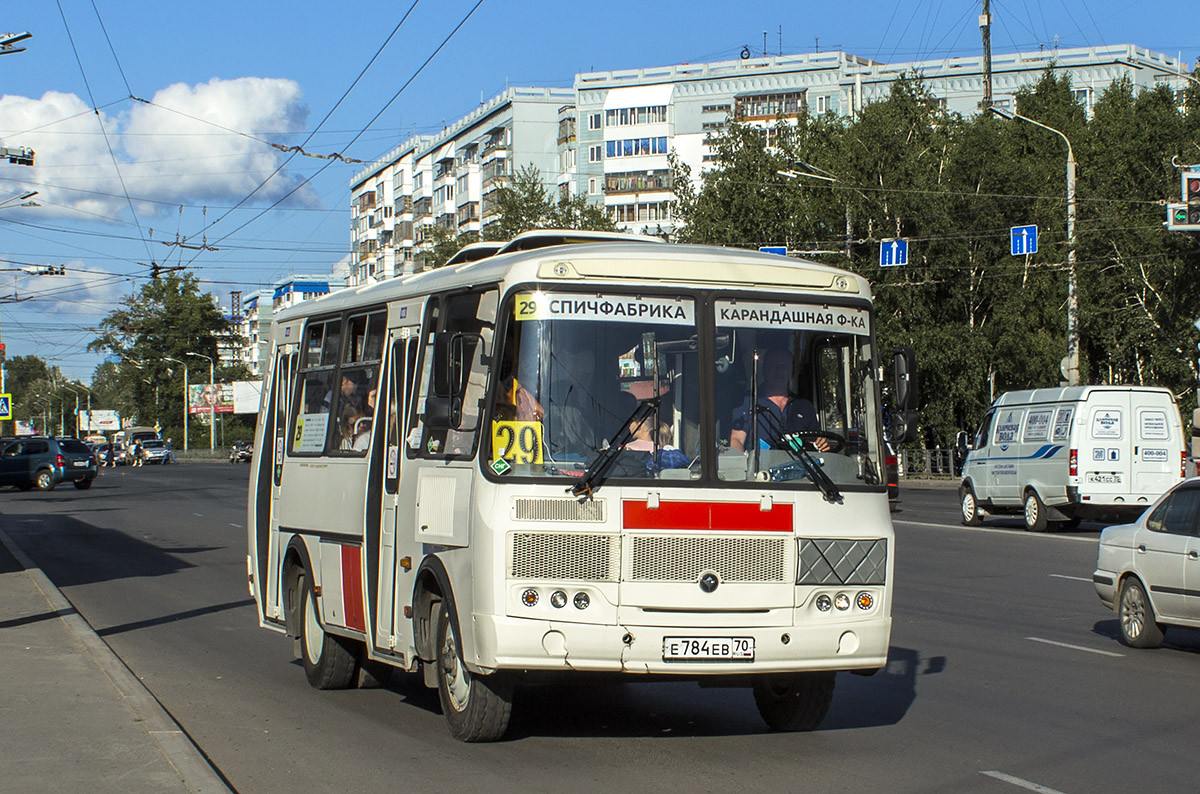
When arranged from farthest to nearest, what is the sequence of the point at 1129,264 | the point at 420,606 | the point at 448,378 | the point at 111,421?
the point at 111,421, the point at 1129,264, the point at 420,606, the point at 448,378

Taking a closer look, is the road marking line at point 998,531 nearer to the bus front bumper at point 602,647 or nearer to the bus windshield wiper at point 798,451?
the bus windshield wiper at point 798,451

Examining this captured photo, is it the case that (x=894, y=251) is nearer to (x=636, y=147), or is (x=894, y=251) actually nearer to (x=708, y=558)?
(x=708, y=558)

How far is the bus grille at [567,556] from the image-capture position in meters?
7.46

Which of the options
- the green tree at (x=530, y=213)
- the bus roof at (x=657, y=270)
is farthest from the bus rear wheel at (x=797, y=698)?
the green tree at (x=530, y=213)

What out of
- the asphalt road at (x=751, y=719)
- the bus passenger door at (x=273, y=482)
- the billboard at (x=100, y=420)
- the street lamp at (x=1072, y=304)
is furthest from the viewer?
the billboard at (x=100, y=420)

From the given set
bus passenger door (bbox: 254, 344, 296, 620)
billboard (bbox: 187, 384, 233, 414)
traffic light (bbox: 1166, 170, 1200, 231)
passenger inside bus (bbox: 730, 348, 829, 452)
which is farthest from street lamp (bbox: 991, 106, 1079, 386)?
billboard (bbox: 187, 384, 233, 414)

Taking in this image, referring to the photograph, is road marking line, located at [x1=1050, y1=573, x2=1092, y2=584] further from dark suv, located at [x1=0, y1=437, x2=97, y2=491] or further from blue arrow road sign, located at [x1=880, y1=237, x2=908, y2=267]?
dark suv, located at [x1=0, y1=437, x2=97, y2=491]

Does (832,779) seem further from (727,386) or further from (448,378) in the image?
(448,378)

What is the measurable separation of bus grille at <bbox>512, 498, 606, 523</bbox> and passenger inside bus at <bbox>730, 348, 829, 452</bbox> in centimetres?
84

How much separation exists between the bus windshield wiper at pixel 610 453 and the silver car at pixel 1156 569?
6.15 m

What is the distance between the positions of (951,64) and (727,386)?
9585 centimetres

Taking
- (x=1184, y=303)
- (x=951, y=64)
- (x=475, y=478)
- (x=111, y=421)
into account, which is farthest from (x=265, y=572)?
(x=111, y=421)

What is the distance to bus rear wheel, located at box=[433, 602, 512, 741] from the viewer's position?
7.86 meters

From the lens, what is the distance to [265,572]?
11500 mm
